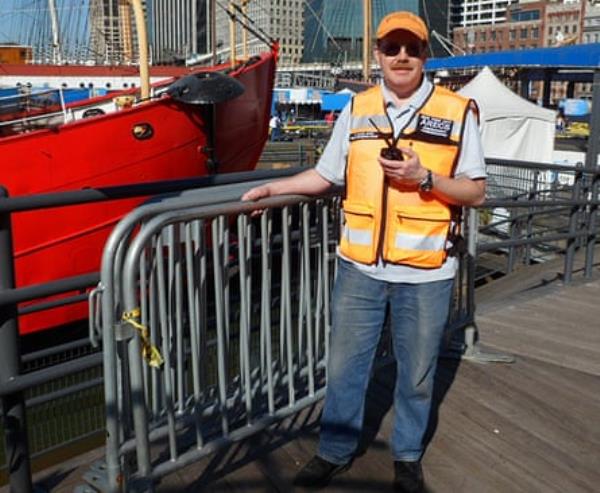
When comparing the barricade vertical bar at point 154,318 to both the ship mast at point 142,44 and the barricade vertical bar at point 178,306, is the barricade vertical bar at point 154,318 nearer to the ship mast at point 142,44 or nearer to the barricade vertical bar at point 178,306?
the barricade vertical bar at point 178,306

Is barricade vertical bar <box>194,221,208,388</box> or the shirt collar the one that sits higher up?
the shirt collar

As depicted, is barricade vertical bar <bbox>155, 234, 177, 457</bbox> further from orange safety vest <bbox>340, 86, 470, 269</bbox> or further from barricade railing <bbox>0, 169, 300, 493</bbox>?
orange safety vest <bbox>340, 86, 470, 269</bbox>

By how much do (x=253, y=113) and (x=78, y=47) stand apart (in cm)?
1815

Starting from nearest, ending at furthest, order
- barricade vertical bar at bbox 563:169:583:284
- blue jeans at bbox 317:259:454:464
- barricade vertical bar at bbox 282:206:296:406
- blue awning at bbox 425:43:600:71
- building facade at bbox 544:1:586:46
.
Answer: blue jeans at bbox 317:259:454:464 → barricade vertical bar at bbox 282:206:296:406 → barricade vertical bar at bbox 563:169:583:284 → blue awning at bbox 425:43:600:71 → building facade at bbox 544:1:586:46

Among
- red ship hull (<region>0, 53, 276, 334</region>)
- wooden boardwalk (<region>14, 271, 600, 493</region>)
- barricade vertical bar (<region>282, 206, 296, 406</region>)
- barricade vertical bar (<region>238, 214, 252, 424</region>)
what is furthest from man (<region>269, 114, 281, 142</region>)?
barricade vertical bar (<region>238, 214, 252, 424</region>)

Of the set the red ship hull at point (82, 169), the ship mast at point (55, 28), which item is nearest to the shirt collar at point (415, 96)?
the red ship hull at point (82, 169)

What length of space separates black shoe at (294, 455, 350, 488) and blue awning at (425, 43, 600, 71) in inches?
585

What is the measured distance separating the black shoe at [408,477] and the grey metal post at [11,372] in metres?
1.54

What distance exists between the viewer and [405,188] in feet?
9.05

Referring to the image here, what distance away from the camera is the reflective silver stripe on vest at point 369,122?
9.16ft

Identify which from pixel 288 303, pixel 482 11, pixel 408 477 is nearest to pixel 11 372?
pixel 288 303

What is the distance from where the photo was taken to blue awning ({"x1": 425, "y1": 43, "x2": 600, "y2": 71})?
69.6 feet

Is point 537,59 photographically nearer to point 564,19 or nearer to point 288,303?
point 288,303

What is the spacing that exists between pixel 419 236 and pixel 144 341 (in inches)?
43.9
